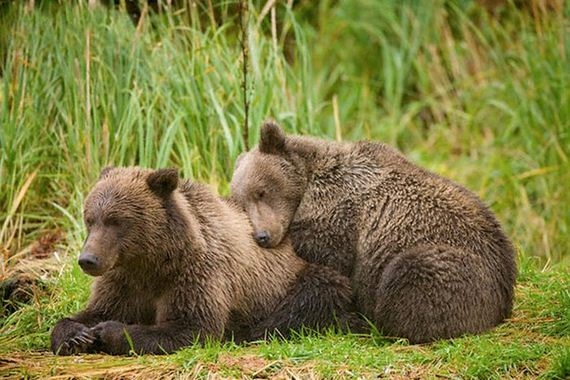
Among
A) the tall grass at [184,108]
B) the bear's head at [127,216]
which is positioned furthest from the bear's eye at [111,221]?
the tall grass at [184,108]

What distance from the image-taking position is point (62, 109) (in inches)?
334

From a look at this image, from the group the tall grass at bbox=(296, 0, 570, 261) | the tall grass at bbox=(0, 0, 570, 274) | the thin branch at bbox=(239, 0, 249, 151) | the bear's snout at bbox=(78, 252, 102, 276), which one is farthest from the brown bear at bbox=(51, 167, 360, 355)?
the tall grass at bbox=(296, 0, 570, 261)

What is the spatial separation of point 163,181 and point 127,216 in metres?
0.30

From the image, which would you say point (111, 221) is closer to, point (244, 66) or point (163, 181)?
point (163, 181)

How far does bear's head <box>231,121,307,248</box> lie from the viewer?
6.66m

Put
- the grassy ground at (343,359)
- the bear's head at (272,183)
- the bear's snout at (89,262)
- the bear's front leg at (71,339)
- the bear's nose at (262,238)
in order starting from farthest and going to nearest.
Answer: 1. the bear's head at (272,183)
2. the bear's nose at (262,238)
3. the bear's front leg at (71,339)
4. the bear's snout at (89,262)
5. the grassy ground at (343,359)

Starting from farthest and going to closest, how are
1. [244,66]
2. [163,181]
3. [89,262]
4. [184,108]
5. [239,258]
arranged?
[184,108], [244,66], [239,258], [163,181], [89,262]

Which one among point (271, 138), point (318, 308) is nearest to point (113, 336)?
point (318, 308)

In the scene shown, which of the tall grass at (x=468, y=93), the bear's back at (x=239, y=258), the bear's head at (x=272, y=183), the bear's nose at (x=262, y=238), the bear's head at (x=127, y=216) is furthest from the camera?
the tall grass at (x=468, y=93)

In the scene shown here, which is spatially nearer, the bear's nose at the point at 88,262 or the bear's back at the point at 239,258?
the bear's nose at the point at 88,262

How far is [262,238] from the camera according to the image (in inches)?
257

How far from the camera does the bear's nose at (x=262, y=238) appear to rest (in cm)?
651

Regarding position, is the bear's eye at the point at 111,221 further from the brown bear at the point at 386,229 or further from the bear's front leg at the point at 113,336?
the brown bear at the point at 386,229

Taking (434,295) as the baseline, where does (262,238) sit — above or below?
above
